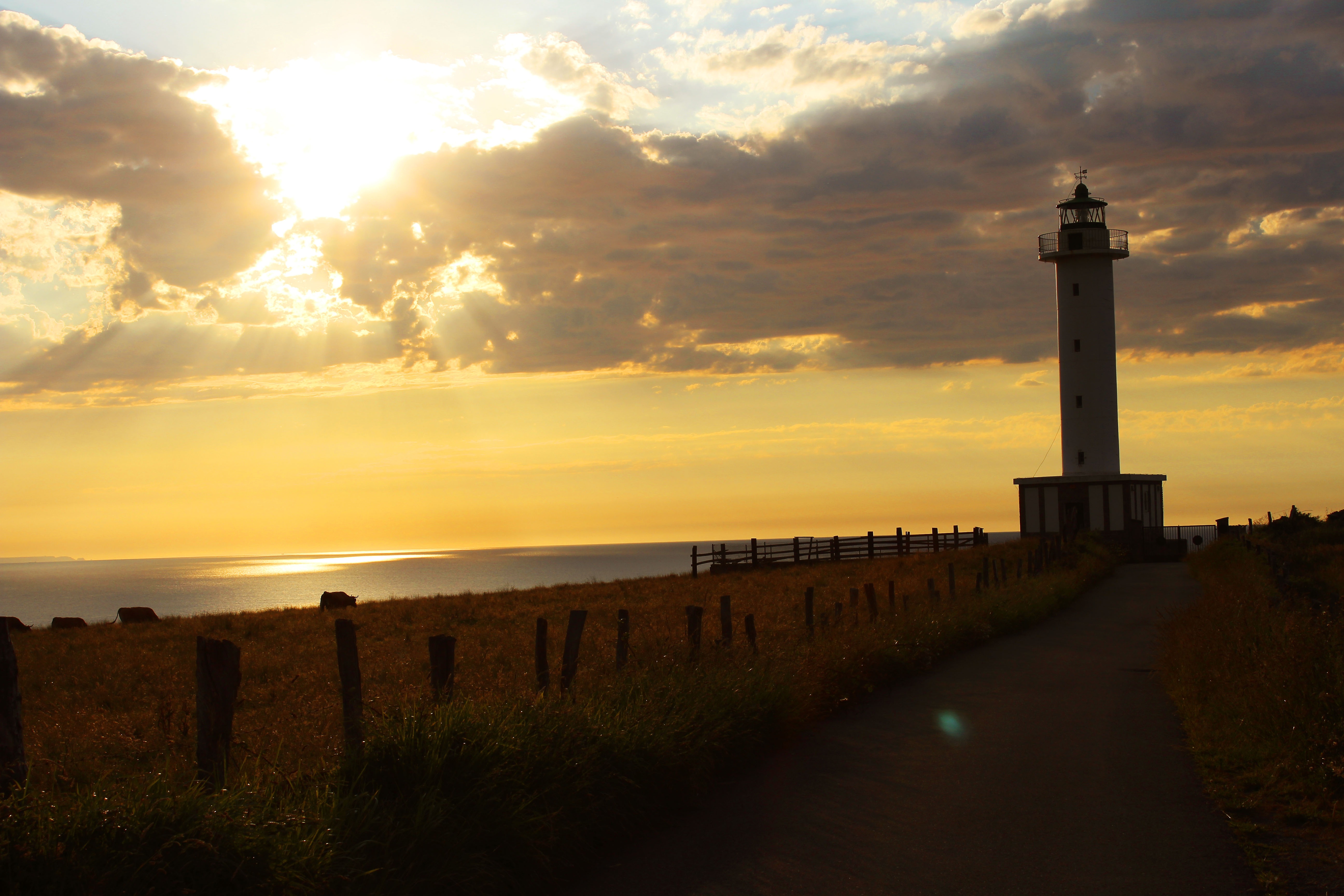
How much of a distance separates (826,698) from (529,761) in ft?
Result: 18.7

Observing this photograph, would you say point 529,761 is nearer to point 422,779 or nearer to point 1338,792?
point 422,779

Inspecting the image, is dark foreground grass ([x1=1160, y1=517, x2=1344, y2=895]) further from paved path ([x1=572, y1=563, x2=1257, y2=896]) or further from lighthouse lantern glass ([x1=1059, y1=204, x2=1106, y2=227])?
lighthouse lantern glass ([x1=1059, y1=204, x2=1106, y2=227])

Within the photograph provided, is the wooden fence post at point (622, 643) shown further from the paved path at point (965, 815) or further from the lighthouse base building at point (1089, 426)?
the lighthouse base building at point (1089, 426)

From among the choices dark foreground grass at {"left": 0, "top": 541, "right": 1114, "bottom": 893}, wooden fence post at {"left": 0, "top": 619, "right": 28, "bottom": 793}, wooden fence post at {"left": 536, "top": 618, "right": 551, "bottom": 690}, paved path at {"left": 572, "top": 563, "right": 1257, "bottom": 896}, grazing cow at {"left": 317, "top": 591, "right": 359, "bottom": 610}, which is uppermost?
wooden fence post at {"left": 0, "top": 619, "right": 28, "bottom": 793}

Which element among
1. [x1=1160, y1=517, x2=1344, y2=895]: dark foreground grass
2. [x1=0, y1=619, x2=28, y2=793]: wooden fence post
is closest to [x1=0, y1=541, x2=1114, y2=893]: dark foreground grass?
[x1=0, y1=619, x2=28, y2=793]: wooden fence post

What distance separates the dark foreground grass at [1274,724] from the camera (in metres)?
6.43

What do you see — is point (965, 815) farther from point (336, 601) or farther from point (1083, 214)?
point (1083, 214)

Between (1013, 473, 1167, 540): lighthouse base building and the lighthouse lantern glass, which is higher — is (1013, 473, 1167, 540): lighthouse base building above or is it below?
below

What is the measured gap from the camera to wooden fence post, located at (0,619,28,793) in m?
4.65

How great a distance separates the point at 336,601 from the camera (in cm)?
3747

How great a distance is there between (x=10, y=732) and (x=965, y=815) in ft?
18.8

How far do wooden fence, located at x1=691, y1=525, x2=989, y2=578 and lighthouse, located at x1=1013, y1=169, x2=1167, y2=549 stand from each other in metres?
5.96

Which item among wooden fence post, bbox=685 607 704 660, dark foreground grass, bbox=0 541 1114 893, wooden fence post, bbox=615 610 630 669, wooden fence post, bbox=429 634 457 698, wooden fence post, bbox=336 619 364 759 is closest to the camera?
dark foreground grass, bbox=0 541 1114 893

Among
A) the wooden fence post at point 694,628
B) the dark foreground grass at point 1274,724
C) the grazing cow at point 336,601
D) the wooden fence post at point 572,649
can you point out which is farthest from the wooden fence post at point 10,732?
the grazing cow at point 336,601
